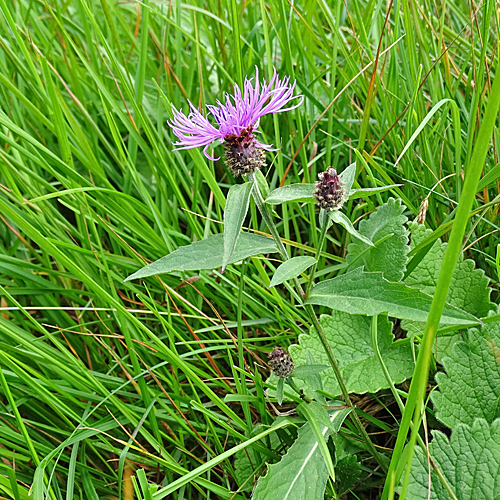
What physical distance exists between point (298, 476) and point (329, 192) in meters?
0.56

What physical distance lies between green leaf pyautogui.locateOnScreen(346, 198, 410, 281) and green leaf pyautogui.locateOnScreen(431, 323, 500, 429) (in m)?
0.22

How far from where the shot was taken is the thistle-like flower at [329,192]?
36.0 inches

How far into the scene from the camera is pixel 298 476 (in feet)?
3.24

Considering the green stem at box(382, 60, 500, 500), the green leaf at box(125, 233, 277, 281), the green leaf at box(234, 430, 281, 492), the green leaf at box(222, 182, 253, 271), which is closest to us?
the green stem at box(382, 60, 500, 500)

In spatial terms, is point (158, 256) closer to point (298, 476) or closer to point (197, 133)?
point (197, 133)

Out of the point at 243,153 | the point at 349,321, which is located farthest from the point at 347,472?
the point at 243,153

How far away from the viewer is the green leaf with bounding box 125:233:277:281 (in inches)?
34.7

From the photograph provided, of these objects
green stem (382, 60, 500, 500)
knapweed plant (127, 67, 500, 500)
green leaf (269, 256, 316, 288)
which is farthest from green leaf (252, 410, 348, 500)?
green leaf (269, 256, 316, 288)

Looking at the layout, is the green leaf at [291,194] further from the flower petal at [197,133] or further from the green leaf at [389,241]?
the green leaf at [389,241]

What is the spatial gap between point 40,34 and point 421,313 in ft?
5.70

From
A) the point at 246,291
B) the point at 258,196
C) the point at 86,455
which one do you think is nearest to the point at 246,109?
the point at 258,196

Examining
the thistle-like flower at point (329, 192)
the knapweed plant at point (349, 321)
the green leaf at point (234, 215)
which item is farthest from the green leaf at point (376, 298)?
the green leaf at point (234, 215)

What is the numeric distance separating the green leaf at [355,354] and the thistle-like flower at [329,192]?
1.28 ft

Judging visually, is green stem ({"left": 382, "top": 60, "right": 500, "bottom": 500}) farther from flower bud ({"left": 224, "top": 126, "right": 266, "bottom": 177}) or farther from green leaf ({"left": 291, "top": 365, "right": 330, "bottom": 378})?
flower bud ({"left": 224, "top": 126, "right": 266, "bottom": 177})
